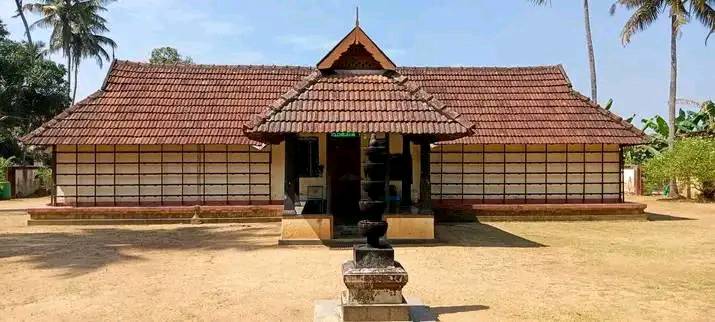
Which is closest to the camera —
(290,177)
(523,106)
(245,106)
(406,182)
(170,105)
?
(290,177)

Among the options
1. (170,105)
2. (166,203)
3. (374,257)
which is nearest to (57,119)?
(170,105)

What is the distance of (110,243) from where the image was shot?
38.6ft

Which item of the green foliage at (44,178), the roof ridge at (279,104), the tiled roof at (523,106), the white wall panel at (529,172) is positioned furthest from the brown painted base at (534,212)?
the green foliage at (44,178)

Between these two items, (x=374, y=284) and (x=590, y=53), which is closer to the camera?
(x=374, y=284)

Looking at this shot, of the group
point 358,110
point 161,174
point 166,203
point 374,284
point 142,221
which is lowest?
point 142,221

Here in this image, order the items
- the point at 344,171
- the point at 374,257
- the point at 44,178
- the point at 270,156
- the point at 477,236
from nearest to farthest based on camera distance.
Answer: the point at 374,257, the point at 477,236, the point at 344,171, the point at 270,156, the point at 44,178

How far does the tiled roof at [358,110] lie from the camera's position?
10383 millimetres

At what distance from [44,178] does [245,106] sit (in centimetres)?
1628

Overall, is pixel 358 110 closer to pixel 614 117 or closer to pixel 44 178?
pixel 614 117

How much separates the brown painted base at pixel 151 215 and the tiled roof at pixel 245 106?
6.02 feet

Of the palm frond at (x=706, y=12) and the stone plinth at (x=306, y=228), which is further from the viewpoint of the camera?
the palm frond at (x=706, y=12)

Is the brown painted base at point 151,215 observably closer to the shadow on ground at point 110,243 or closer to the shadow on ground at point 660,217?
the shadow on ground at point 110,243

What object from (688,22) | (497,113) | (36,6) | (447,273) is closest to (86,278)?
(447,273)

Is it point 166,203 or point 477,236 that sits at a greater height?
point 166,203
